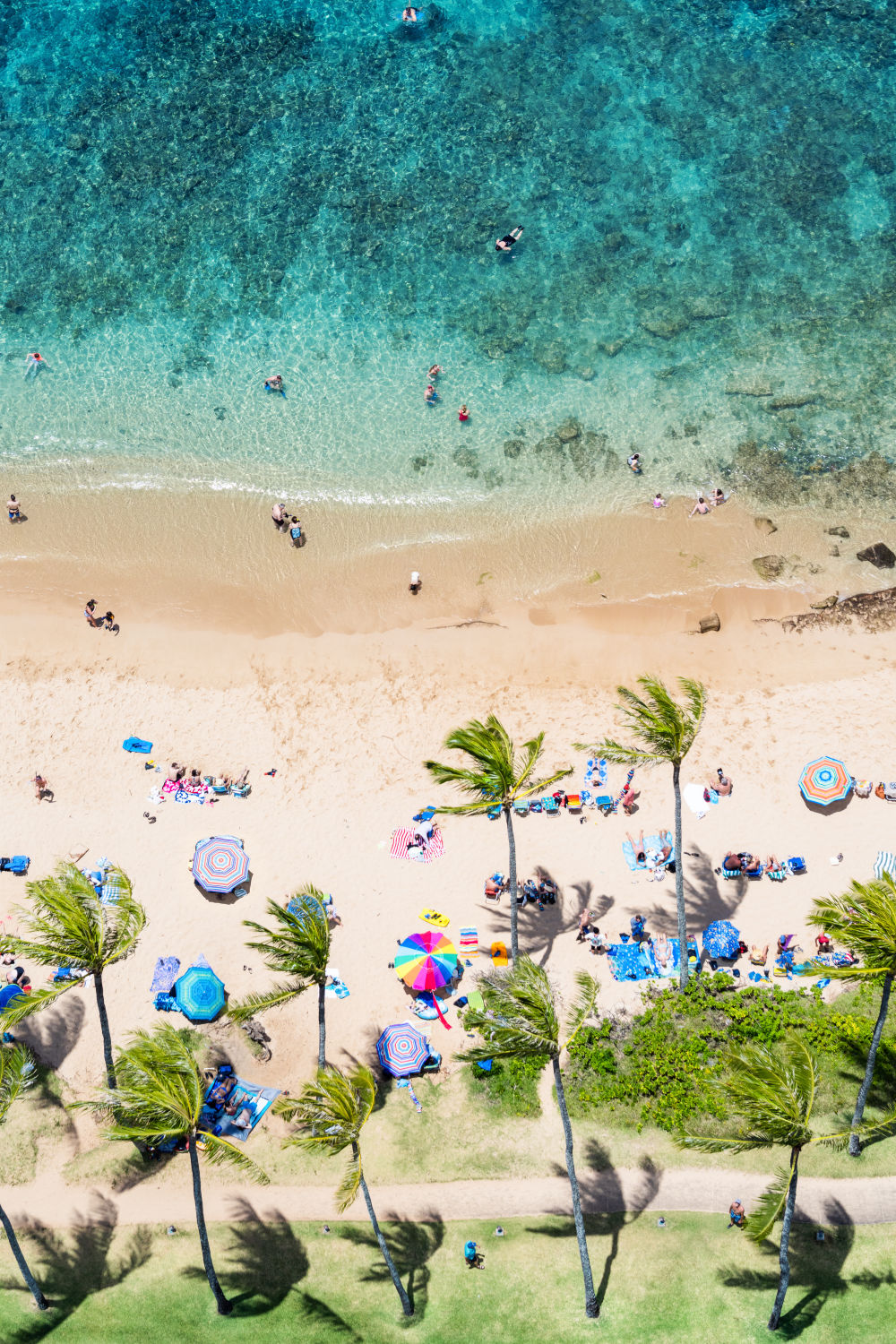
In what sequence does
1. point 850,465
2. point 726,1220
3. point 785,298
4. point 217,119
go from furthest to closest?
point 217,119, point 785,298, point 850,465, point 726,1220

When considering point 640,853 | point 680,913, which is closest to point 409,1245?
point 680,913

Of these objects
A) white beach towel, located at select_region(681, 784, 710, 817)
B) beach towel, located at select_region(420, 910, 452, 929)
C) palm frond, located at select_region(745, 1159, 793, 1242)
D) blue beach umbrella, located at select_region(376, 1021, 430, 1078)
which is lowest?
palm frond, located at select_region(745, 1159, 793, 1242)

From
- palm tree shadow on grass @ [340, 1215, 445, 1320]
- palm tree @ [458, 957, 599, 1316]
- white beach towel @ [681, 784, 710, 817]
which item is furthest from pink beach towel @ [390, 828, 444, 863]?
palm tree shadow on grass @ [340, 1215, 445, 1320]

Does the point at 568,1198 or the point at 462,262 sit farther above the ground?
the point at 462,262

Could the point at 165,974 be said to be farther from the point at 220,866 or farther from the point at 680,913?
the point at 680,913

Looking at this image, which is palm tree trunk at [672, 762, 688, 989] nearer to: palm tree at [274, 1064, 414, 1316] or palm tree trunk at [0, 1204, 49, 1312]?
palm tree at [274, 1064, 414, 1316]

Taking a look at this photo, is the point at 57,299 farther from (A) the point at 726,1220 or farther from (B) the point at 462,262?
(A) the point at 726,1220

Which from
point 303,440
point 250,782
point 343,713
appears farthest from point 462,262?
point 250,782
